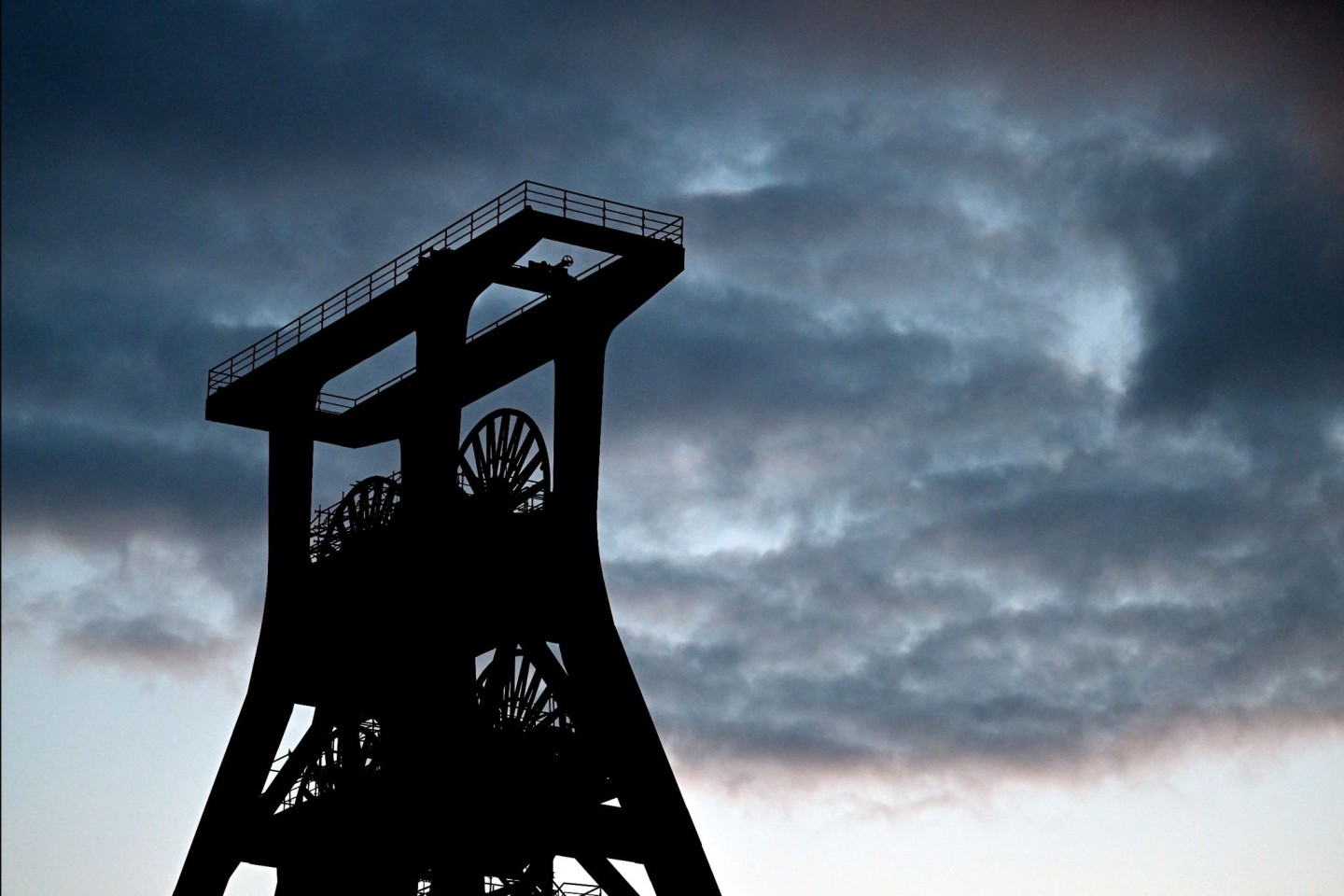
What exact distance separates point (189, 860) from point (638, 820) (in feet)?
37.1

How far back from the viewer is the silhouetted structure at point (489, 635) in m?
43.5

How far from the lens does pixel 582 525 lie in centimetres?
4522

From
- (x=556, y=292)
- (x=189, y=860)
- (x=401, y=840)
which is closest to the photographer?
(x=401, y=840)

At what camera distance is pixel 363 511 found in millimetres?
49094

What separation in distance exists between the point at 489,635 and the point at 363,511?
5.28m

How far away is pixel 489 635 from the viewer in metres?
45.3

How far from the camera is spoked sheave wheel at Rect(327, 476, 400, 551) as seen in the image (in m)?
48.2

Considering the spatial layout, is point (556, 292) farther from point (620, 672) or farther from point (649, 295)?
point (620, 672)

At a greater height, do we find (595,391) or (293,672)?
(595,391)

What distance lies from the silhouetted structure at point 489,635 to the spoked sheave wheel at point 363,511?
77 mm

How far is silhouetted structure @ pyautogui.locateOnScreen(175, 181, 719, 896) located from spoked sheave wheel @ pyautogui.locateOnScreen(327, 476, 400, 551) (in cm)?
8

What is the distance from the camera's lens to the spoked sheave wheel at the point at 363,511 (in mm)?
48188

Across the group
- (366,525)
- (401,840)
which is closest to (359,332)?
(366,525)

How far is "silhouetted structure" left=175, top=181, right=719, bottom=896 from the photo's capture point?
43500mm
